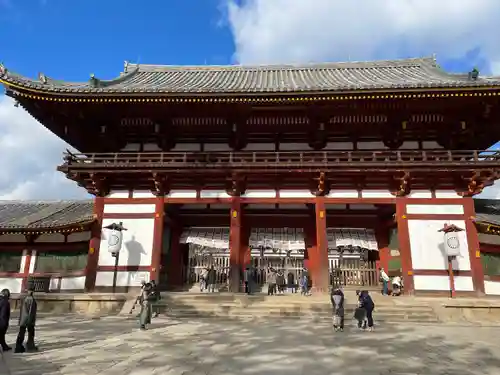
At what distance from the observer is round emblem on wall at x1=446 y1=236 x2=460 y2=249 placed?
15414 millimetres

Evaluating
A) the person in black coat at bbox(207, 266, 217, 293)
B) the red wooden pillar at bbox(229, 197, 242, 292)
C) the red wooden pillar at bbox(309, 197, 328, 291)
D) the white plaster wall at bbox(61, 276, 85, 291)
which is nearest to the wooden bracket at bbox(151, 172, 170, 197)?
the red wooden pillar at bbox(229, 197, 242, 292)

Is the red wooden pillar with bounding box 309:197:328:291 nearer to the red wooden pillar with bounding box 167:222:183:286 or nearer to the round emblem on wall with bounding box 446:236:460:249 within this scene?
the round emblem on wall with bounding box 446:236:460:249

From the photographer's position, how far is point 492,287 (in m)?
16.2

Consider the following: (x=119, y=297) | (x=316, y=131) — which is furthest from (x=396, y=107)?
(x=119, y=297)

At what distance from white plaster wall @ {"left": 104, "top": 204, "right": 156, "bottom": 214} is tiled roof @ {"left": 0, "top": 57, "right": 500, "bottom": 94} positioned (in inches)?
215

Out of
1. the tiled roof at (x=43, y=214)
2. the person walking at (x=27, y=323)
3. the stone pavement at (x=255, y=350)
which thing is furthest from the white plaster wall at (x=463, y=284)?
the tiled roof at (x=43, y=214)

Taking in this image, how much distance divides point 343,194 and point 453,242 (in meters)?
5.10

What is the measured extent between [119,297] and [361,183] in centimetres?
1220

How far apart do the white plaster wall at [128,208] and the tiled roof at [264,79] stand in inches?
215

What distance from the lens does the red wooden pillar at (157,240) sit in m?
16.7

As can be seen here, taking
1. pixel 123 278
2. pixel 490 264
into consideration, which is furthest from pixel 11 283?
pixel 490 264

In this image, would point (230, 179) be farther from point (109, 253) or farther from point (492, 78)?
point (492, 78)

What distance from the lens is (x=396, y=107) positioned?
53.7 feet

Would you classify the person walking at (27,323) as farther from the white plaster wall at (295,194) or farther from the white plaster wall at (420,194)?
the white plaster wall at (420,194)
